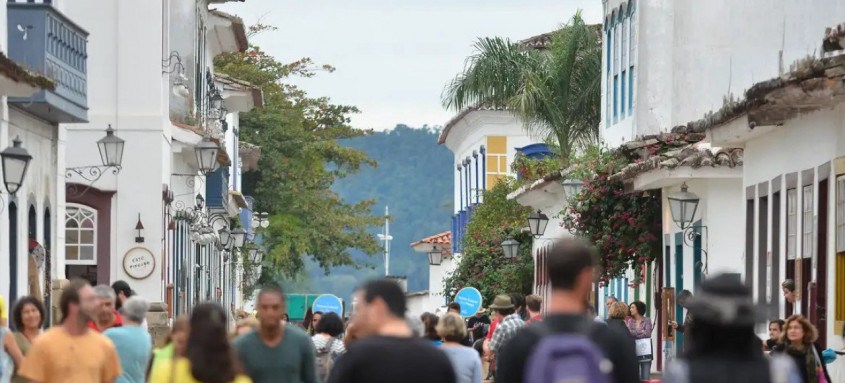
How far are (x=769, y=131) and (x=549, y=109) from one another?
21281mm

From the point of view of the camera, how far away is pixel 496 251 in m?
50.3

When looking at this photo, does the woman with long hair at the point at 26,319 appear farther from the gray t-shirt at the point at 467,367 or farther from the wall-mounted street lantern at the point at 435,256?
the wall-mounted street lantern at the point at 435,256

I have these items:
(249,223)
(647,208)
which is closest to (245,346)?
(647,208)

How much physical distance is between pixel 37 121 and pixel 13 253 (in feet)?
6.85

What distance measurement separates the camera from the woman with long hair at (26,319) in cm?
1479

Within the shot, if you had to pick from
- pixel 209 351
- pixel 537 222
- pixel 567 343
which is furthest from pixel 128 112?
pixel 567 343

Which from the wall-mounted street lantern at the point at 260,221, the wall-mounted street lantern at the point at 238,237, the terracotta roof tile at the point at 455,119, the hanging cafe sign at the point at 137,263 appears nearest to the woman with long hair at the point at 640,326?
the hanging cafe sign at the point at 137,263

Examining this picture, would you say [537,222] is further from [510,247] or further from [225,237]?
[225,237]

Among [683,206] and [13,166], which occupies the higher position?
[13,166]

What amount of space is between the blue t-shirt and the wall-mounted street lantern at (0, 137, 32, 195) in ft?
24.6

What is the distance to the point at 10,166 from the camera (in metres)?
21.2

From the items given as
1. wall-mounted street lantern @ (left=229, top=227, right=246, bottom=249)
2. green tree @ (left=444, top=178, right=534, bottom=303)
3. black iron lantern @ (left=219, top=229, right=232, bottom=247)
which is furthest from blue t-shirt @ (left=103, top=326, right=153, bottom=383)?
green tree @ (left=444, top=178, right=534, bottom=303)

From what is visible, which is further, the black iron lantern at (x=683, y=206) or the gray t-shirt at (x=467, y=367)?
the black iron lantern at (x=683, y=206)

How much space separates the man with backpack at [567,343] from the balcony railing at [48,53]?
631 inches
